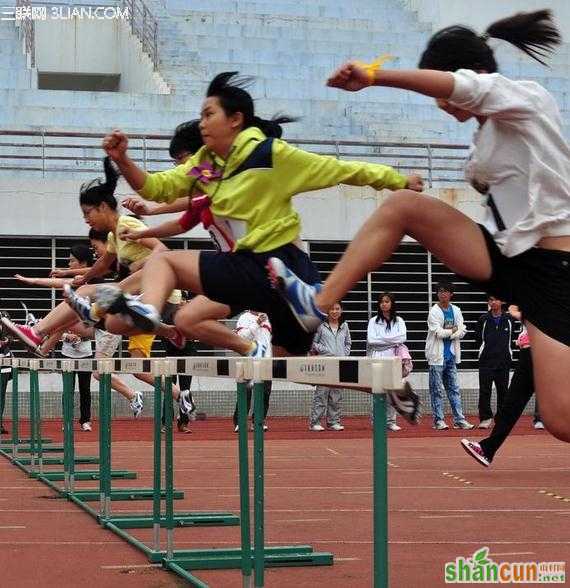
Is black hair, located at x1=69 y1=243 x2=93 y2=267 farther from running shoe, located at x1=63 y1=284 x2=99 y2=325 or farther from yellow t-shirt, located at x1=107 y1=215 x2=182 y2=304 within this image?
running shoe, located at x1=63 y1=284 x2=99 y2=325

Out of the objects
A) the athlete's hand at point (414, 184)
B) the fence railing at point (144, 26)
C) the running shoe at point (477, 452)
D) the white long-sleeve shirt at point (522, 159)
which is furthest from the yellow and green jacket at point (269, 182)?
the fence railing at point (144, 26)

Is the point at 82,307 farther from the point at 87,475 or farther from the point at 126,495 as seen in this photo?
the point at 87,475

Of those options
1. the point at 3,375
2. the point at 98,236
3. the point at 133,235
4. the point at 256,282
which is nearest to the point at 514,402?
the point at 98,236

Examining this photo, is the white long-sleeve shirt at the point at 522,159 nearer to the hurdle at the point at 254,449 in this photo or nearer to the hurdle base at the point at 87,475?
the hurdle at the point at 254,449

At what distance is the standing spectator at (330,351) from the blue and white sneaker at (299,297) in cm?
1061

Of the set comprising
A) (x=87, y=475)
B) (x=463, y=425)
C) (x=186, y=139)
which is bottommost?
(x=463, y=425)

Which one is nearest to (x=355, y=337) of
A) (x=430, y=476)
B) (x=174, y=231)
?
(x=430, y=476)

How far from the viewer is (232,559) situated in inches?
257

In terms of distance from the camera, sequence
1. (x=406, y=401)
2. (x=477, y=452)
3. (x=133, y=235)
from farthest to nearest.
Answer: (x=477, y=452), (x=133, y=235), (x=406, y=401)

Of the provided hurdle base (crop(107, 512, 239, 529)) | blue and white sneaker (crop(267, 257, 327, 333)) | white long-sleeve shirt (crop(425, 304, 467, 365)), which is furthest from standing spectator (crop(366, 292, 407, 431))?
blue and white sneaker (crop(267, 257, 327, 333))

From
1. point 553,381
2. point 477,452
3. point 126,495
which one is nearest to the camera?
point 553,381

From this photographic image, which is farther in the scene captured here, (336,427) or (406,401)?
(336,427)

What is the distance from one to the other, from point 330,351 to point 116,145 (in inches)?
420

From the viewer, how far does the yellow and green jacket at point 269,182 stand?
567 centimetres
